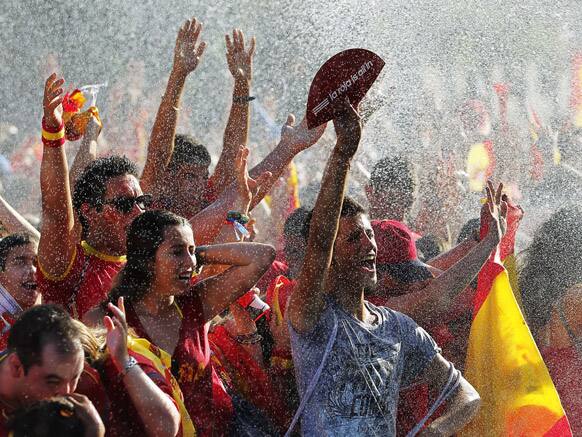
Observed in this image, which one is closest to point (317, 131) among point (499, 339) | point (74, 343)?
point (499, 339)

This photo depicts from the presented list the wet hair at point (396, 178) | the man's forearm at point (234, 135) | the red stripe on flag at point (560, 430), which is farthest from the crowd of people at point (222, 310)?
the wet hair at point (396, 178)

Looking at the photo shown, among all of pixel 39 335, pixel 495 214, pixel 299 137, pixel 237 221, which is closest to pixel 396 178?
pixel 299 137

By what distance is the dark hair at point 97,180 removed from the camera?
11.9 feet

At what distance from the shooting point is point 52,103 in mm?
3338

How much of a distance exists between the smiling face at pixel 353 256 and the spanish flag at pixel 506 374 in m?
0.87

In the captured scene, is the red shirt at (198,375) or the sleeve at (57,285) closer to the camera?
the red shirt at (198,375)

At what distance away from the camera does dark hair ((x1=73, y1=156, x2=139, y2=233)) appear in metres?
3.62

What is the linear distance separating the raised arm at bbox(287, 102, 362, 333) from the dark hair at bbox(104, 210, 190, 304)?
0.46 meters

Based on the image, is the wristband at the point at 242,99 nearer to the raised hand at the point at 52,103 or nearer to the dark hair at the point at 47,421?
the raised hand at the point at 52,103

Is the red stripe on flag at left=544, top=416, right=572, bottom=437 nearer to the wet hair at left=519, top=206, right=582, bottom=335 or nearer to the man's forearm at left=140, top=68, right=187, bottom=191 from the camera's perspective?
the wet hair at left=519, top=206, right=582, bottom=335

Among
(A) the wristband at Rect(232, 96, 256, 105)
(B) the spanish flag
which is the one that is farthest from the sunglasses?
(B) the spanish flag

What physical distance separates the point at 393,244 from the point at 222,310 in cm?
96

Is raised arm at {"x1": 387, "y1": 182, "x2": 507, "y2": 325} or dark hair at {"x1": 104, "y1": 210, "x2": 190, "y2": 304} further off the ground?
dark hair at {"x1": 104, "y1": 210, "x2": 190, "y2": 304}

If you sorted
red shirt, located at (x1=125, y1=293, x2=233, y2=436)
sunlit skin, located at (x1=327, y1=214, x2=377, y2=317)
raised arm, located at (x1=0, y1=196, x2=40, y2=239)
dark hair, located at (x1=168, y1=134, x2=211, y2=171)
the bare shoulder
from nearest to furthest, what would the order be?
the bare shoulder, red shirt, located at (x1=125, y1=293, x2=233, y2=436), sunlit skin, located at (x1=327, y1=214, x2=377, y2=317), raised arm, located at (x1=0, y1=196, x2=40, y2=239), dark hair, located at (x1=168, y1=134, x2=211, y2=171)
